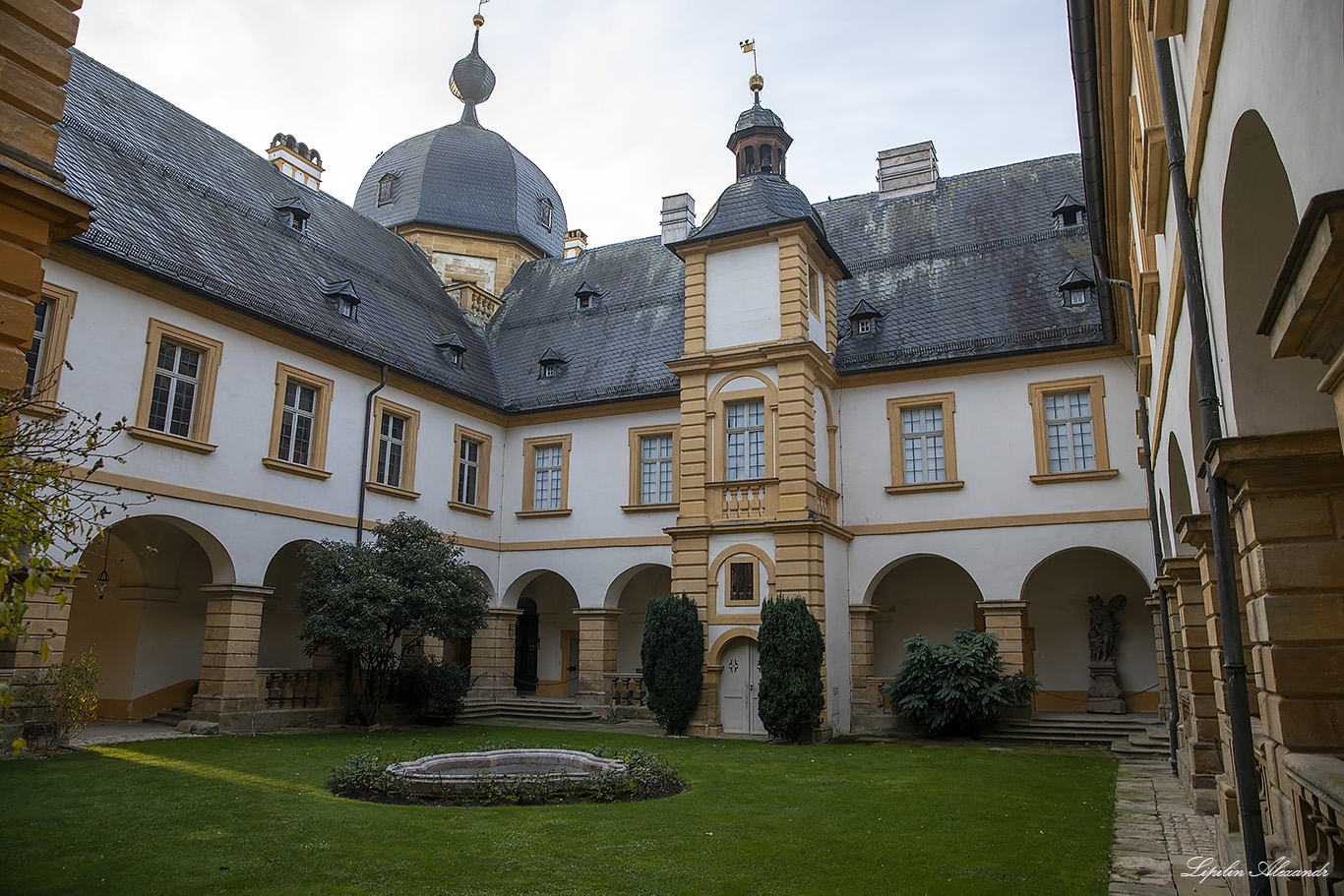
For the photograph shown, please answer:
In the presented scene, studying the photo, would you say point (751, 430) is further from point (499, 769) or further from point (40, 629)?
point (40, 629)

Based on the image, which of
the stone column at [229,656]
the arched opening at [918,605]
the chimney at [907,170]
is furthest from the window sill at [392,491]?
the chimney at [907,170]

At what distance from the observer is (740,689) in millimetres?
17531

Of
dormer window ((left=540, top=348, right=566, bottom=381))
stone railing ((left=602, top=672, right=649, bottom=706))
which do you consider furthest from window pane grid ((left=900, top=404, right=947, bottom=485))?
dormer window ((left=540, top=348, right=566, bottom=381))

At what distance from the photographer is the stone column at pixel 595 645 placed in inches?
844

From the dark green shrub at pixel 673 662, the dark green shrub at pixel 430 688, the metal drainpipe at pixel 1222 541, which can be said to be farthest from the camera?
the dark green shrub at pixel 430 688

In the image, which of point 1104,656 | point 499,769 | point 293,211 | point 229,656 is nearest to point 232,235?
point 293,211

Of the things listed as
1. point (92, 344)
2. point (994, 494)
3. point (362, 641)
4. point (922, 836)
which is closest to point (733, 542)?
point (994, 494)

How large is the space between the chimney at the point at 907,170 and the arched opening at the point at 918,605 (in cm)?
990

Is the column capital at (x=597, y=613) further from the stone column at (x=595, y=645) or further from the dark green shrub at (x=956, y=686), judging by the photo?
the dark green shrub at (x=956, y=686)

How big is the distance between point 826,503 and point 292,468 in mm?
10300

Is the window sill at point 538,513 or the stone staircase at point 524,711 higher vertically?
the window sill at point 538,513

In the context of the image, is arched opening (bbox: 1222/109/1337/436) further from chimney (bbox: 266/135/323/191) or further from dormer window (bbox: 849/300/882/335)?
chimney (bbox: 266/135/323/191)

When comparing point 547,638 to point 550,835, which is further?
point 547,638

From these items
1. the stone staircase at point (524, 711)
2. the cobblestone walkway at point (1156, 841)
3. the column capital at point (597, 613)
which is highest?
the column capital at point (597, 613)
